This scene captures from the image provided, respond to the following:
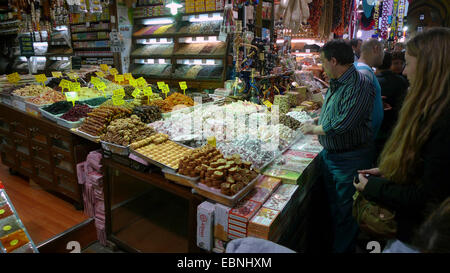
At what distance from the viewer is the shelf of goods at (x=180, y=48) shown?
210 inches

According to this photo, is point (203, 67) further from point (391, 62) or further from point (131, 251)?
point (131, 251)

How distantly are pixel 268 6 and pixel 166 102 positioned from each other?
2.48 meters

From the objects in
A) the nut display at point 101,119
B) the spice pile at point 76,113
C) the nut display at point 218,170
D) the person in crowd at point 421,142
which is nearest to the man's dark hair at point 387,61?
the person in crowd at point 421,142

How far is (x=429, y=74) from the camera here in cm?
120

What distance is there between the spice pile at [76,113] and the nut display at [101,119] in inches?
6.3

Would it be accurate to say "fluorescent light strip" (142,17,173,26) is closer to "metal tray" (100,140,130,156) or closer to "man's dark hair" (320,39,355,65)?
"metal tray" (100,140,130,156)

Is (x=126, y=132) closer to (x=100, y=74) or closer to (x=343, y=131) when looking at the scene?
(x=343, y=131)

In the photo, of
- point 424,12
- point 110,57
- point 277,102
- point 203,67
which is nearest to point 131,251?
point 277,102

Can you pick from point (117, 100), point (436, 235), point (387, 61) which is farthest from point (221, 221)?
point (387, 61)

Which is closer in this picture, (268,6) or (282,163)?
(282,163)

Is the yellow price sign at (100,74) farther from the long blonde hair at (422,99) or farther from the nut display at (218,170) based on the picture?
the long blonde hair at (422,99)

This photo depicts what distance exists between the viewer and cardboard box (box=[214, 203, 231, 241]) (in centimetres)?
172

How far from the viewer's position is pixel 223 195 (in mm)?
1726

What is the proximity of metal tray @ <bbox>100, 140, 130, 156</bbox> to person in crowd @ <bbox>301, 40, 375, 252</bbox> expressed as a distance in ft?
5.02
